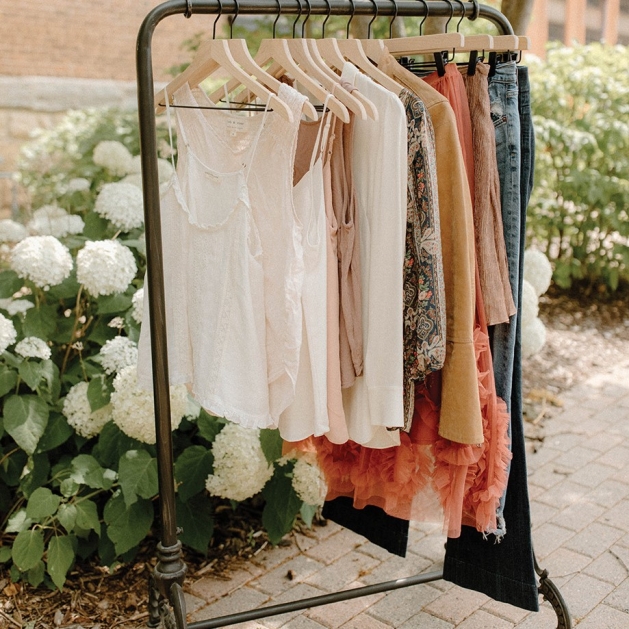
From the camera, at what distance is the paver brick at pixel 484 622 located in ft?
8.73

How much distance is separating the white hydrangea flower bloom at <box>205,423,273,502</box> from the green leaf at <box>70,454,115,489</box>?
34 centimetres

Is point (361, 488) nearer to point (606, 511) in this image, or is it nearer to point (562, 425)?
point (606, 511)

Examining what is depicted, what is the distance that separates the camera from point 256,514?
3.25m

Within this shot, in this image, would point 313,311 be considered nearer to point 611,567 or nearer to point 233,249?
point 233,249

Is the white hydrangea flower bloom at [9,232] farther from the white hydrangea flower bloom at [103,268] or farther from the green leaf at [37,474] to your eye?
the green leaf at [37,474]

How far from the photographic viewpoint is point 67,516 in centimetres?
265

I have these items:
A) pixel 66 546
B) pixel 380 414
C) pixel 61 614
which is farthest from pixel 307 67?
pixel 61 614

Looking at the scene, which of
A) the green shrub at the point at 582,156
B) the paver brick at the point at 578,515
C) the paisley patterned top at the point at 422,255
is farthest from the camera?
the green shrub at the point at 582,156

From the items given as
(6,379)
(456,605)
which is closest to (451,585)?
(456,605)

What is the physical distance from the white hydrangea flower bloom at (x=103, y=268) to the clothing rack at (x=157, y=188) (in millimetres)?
802

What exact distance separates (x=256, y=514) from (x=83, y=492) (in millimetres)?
727


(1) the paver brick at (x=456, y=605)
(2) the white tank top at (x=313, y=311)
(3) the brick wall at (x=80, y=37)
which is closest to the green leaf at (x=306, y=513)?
(1) the paver brick at (x=456, y=605)

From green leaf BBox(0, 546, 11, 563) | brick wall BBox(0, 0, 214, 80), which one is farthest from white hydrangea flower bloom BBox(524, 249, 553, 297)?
brick wall BBox(0, 0, 214, 80)

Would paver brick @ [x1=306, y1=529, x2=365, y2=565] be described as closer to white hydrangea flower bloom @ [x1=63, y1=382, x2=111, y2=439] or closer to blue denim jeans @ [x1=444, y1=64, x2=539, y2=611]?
blue denim jeans @ [x1=444, y1=64, x2=539, y2=611]
